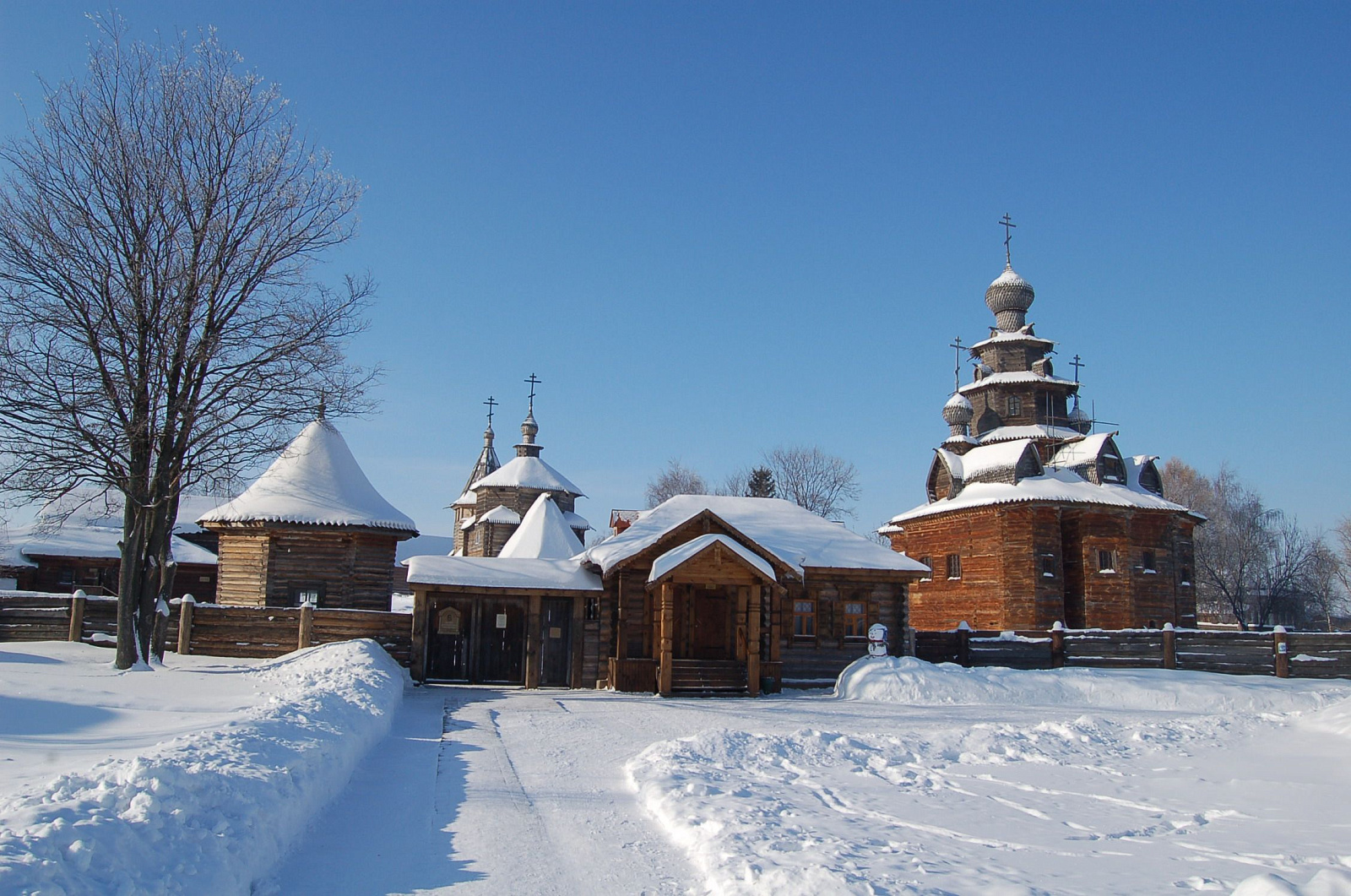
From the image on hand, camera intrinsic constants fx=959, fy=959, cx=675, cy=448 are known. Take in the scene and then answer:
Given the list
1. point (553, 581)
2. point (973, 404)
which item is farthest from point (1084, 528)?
A: point (553, 581)

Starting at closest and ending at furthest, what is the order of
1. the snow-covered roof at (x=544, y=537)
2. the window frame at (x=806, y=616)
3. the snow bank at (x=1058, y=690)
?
the snow bank at (x=1058, y=690)
the window frame at (x=806, y=616)
the snow-covered roof at (x=544, y=537)

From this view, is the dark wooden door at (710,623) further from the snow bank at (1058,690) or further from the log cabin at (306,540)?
the log cabin at (306,540)

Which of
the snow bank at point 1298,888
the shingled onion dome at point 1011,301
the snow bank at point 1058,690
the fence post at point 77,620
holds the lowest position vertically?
the snow bank at point 1058,690

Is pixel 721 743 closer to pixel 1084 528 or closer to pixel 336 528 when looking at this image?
pixel 336 528

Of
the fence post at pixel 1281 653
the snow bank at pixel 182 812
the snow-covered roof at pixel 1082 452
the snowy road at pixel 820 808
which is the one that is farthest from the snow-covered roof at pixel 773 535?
the snow-covered roof at pixel 1082 452

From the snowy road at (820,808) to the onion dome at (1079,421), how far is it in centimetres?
3072

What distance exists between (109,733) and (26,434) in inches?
397

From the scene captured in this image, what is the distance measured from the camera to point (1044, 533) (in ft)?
120

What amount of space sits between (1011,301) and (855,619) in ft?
89.7

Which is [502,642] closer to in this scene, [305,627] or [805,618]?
[305,627]

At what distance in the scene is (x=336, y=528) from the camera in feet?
84.4

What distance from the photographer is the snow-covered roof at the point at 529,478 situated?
5047 cm

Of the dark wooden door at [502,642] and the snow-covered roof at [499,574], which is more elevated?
the snow-covered roof at [499,574]

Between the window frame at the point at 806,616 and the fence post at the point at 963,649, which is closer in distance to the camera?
the window frame at the point at 806,616
